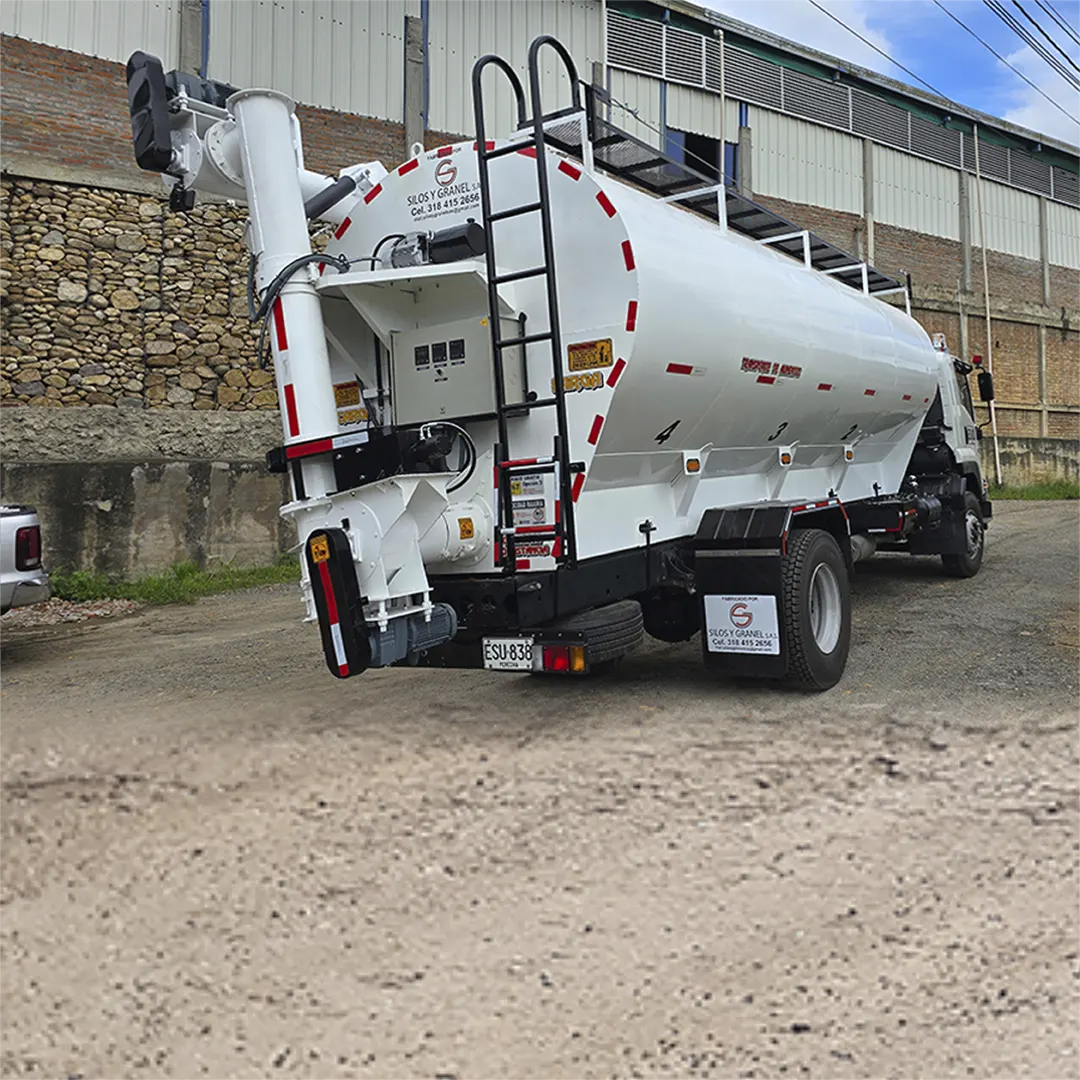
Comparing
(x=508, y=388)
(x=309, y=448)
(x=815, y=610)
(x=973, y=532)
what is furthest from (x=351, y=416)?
(x=973, y=532)

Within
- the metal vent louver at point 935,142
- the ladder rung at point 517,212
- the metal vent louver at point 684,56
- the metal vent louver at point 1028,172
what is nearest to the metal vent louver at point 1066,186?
the metal vent louver at point 1028,172

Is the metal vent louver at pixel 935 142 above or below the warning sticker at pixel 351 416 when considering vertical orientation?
above

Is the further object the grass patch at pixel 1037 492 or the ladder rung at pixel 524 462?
the grass patch at pixel 1037 492

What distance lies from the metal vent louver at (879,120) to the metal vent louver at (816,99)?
0.36 m

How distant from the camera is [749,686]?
6.53 meters

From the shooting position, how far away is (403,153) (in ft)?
54.8

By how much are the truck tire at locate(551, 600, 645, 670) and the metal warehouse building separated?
325 cm

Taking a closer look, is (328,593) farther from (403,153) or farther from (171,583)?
(403,153)

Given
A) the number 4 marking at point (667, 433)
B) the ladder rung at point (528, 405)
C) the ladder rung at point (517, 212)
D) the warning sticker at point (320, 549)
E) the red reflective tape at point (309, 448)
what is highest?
the ladder rung at point (517, 212)

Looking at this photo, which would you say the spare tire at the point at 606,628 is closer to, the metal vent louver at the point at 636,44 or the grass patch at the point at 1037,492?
the metal vent louver at the point at 636,44

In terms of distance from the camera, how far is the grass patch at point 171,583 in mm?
11445

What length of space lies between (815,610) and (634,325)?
2488mm

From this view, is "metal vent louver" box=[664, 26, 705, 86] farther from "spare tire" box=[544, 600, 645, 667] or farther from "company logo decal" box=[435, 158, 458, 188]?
"spare tire" box=[544, 600, 645, 667]

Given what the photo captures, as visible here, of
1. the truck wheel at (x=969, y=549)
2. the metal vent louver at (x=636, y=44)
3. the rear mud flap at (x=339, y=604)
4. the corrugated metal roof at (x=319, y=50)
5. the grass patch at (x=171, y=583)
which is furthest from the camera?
the metal vent louver at (x=636, y=44)
